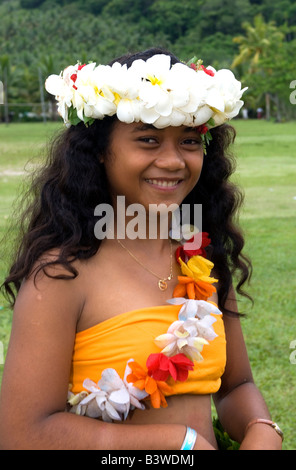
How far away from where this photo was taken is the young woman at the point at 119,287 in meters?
1.89

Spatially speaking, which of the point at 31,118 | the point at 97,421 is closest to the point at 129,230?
the point at 97,421

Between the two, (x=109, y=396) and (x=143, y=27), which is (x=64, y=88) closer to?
(x=109, y=396)

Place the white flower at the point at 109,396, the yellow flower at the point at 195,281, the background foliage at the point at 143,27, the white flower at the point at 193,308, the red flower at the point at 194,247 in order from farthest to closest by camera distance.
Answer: the background foliage at the point at 143,27
the red flower at the point at 194,247
the yellow flower at the point at 195,281
the white flower at the point at 193,308
the white flower at the point at 109,396

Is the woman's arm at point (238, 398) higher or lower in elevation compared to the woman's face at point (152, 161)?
lower

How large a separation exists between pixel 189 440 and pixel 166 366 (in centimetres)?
20

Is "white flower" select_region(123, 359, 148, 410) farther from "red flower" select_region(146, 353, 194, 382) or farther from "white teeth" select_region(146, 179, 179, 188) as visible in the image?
"white teeth" select_region(146, 179, 179, 188)

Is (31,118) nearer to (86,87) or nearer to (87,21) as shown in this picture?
(87,21)

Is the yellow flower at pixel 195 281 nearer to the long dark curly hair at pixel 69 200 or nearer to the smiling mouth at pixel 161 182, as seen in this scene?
the long dark curly hair at pixel 69 200

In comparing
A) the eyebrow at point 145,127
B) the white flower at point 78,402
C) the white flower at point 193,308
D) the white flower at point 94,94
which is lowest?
the white flower at point 78,402

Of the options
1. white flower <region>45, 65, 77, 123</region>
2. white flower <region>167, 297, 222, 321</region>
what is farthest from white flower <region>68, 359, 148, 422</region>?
white flower <region>45, 65, 77, 123</region>

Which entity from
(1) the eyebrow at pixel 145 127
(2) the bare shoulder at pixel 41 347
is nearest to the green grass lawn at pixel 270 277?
(1) the eyebrow at pixel 145 127

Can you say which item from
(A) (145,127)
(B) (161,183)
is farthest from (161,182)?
(A) (145,127)

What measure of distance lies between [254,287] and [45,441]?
469cm

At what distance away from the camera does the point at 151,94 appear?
2016 millimetres
